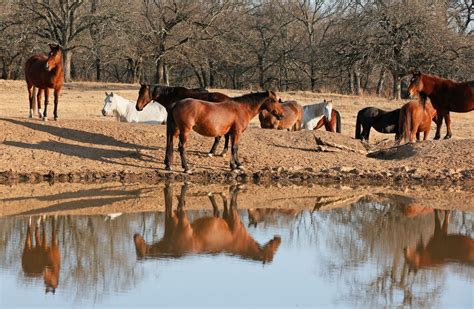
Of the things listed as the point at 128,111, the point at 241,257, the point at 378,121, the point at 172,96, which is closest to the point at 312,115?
the point at 378,121

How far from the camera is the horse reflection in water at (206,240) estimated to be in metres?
9.42

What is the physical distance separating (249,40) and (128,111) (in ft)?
86.8

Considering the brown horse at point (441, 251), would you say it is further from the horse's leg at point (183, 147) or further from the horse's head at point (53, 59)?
the horse's head at point (53, 59)

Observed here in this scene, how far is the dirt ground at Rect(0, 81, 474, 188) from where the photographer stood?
15320 mm

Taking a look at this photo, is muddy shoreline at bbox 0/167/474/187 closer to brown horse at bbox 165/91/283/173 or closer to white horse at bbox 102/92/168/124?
brown horse at bbox 165/91/283/173

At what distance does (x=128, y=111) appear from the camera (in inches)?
790

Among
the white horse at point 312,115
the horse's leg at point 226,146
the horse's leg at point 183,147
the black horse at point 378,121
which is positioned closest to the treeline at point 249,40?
the white horse at point 312,115

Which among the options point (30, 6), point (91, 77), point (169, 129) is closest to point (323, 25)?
point (91, 77)

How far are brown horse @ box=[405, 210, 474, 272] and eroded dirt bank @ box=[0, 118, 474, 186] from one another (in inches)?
191

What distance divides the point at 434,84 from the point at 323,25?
32.7 metres

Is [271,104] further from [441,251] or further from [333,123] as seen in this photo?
[333,123]

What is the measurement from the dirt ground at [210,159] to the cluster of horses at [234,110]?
43 cm

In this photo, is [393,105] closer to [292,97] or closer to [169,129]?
[292,97]

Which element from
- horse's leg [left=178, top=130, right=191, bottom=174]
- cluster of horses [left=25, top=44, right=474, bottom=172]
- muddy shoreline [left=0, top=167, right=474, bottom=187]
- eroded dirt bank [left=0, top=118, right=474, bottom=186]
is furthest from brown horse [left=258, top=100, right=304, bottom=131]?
horse's leg [left=178, top=130, right=191, bottom=174]
